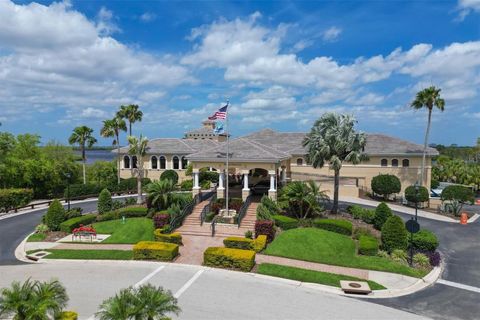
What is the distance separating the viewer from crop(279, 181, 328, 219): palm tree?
28.5 metres

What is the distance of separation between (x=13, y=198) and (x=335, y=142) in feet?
104

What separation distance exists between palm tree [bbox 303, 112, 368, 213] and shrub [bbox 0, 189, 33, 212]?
29447 millimetres

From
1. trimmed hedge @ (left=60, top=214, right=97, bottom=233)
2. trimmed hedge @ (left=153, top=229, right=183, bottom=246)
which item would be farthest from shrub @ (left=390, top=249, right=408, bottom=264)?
trimmed hedge @ (left=60, top=214, right=97, bottom=233)

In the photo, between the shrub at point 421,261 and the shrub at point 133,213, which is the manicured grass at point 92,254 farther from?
the shrub at point 421,261

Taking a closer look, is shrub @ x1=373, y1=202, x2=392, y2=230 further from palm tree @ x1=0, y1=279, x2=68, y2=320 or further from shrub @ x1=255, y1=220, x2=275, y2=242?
palm tree @ x1=0, y1=279, x2=68, y2=320

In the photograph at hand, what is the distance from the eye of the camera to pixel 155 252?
2147 centimetres

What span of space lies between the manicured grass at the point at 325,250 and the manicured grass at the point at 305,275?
2162 mm

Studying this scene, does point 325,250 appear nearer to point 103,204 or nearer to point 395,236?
point 395,236

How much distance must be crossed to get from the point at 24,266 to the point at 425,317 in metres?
20.4

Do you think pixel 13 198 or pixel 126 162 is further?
pixel 126 162

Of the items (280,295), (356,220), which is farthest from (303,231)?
(280,295)

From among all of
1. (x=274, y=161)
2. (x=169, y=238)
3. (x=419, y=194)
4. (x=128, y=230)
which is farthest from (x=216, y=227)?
(x=419, y=194)

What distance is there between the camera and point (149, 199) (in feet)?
102

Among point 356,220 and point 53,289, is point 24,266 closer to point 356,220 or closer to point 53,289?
point 53,289
